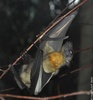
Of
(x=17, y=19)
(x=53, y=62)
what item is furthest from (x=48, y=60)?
(x=17, y=19)

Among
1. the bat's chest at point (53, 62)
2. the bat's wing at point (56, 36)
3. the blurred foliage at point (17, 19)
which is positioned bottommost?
the blurred foliage at point (17, 19)

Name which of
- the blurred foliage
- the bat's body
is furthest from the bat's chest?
the blurred foliage

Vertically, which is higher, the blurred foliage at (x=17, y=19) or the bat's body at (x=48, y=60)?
the bat's body at (x=48, y=60)

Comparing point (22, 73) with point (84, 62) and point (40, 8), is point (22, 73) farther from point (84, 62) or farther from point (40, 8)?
point (40, 8)

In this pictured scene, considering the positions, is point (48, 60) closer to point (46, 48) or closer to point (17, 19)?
point (46, 48)

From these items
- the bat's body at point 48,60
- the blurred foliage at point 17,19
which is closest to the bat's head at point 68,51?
the bat's body at point 48,60

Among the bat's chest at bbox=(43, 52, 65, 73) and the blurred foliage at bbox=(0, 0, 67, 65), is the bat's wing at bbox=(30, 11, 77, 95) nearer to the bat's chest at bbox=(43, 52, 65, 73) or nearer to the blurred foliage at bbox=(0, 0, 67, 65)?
the bat's chest at bbox=(43, 52, 65, 73)

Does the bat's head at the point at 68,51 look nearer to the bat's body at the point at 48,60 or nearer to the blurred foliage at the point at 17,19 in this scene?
the bat's body at the point at 48,60

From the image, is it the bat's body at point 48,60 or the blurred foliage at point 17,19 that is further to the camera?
the blurred foliage at point 17,19

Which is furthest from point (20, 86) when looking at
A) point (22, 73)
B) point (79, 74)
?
point (79, 74)
